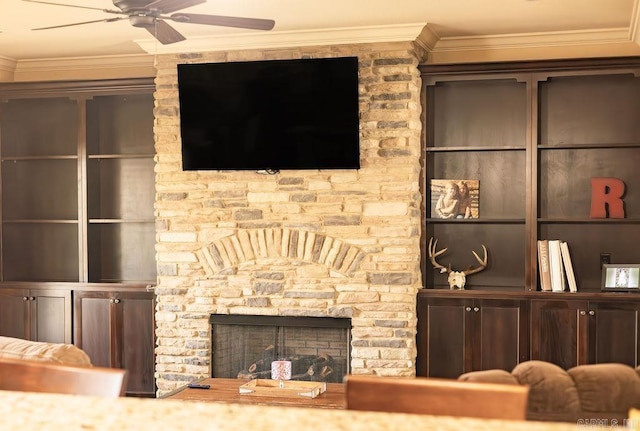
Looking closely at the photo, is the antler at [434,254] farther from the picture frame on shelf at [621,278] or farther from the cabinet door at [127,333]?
the cabinet door at [127,333]

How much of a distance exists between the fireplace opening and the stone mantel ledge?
427 cm

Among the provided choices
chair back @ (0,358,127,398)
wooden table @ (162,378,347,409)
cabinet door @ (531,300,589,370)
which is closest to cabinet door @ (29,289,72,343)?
wooden table @ (162,378,347,409)

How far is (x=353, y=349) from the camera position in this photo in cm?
562

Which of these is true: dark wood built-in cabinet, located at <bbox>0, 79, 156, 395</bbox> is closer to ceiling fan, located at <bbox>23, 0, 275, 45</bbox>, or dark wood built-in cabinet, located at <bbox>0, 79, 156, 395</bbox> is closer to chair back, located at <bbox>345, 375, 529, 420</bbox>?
→ ceiling fan, located at <bbox>23, 0, 275, 45</bbox>

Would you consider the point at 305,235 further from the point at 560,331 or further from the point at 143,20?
the point at 143,20

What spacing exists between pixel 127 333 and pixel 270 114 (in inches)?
76.4

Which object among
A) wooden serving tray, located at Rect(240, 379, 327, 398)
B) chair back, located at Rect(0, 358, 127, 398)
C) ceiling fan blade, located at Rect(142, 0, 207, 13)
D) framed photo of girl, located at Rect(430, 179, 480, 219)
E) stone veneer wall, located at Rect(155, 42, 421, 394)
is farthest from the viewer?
A: framed photo of girl, located at Rect(430, 179, 480, 219)

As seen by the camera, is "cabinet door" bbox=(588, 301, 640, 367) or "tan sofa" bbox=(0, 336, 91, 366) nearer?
"tan sofa" bbox=(0, 336, 91, 366)

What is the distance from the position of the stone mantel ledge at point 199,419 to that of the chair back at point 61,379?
0.77 ft

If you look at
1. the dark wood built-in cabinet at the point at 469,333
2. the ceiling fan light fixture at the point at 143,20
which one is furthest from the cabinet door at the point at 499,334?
the ceiling fan light fixture at the point at 143,20

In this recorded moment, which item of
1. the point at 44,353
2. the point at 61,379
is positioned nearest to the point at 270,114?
the point at 44,353

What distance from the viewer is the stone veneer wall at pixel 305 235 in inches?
219

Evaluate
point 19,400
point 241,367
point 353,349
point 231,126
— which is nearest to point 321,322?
point 353,349

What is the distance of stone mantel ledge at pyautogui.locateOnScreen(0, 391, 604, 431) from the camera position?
1.28 meters
